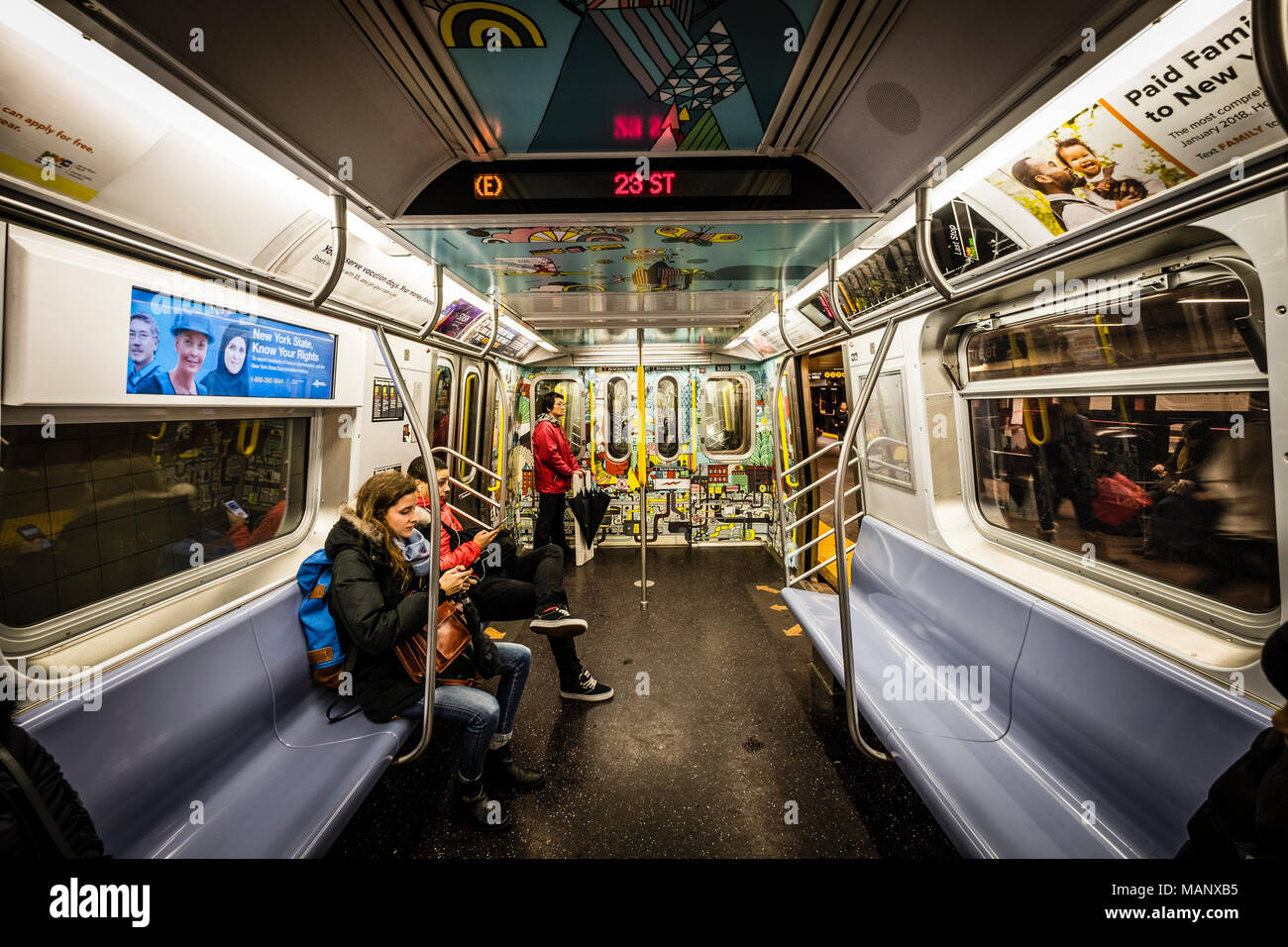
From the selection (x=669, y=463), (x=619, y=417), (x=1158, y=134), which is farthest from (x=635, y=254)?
(x=669, y=463)

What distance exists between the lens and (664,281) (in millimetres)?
3240

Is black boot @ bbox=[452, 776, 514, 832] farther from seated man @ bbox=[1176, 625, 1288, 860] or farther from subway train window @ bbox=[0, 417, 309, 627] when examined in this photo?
seated man @ bbox=[1176, 625, 1288, 860]

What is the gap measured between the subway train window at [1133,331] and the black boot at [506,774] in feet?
11.7

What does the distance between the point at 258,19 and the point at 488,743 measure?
2.86 m

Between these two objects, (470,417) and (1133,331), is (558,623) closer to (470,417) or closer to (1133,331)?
(1133,331)

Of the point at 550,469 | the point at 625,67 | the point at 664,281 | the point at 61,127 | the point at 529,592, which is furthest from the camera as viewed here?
the point at 550,469

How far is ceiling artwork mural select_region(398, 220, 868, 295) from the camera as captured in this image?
210cm

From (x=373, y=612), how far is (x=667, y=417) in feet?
18.6

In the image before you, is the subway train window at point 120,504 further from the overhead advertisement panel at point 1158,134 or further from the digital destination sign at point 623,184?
the overhead advertisement panel at point 1158,134

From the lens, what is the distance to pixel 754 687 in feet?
11.1

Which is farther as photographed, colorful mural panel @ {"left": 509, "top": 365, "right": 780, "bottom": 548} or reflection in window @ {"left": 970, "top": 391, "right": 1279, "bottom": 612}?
colorful mural panel @ {"left": 509, "top": 365, "right": 780, "bottom": 548}

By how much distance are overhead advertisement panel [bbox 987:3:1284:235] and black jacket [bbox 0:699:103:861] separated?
11.2ft

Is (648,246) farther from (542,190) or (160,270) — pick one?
(160,270)

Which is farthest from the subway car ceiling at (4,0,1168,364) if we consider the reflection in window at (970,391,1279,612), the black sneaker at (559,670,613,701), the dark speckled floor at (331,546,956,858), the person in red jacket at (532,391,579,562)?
the person in red jacket at (532,391,579,562)
